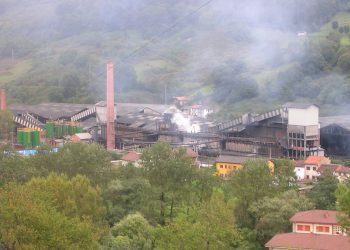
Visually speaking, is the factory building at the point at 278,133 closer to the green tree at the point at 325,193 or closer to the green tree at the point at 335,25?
the green tree at the point at 325,193

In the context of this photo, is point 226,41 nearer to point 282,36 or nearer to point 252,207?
point 282,36

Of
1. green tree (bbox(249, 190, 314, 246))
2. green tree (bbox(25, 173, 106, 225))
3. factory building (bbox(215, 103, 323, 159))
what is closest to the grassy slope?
factory building (bbox(215, 103, 323, 159))

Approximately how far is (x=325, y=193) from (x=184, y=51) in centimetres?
2453

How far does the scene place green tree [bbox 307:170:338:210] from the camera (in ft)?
35.0

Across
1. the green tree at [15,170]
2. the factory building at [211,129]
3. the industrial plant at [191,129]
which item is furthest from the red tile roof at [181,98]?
the green tree at [15,170]

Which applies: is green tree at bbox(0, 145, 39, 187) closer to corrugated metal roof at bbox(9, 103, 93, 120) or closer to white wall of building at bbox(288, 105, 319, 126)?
white wall of building at bbox(288, 105, 319, 126)

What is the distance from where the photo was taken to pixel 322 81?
81.7 ft

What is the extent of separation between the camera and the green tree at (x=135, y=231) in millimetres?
8447

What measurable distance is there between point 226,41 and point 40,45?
1055cm

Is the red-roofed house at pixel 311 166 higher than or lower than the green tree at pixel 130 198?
higher

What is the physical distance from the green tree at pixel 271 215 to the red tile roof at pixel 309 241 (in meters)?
0.54

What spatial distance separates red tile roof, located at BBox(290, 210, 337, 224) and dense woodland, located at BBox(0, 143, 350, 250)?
199mm

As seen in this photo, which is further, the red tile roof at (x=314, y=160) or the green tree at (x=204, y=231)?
the red tile roof at (x=314, y=160)

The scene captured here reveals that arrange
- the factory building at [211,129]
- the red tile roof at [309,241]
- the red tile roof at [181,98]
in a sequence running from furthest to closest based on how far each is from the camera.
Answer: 1. the red tile roof at [181,98]
2. the factory building at [211,129]
3. the red tile roof at [309,241]
